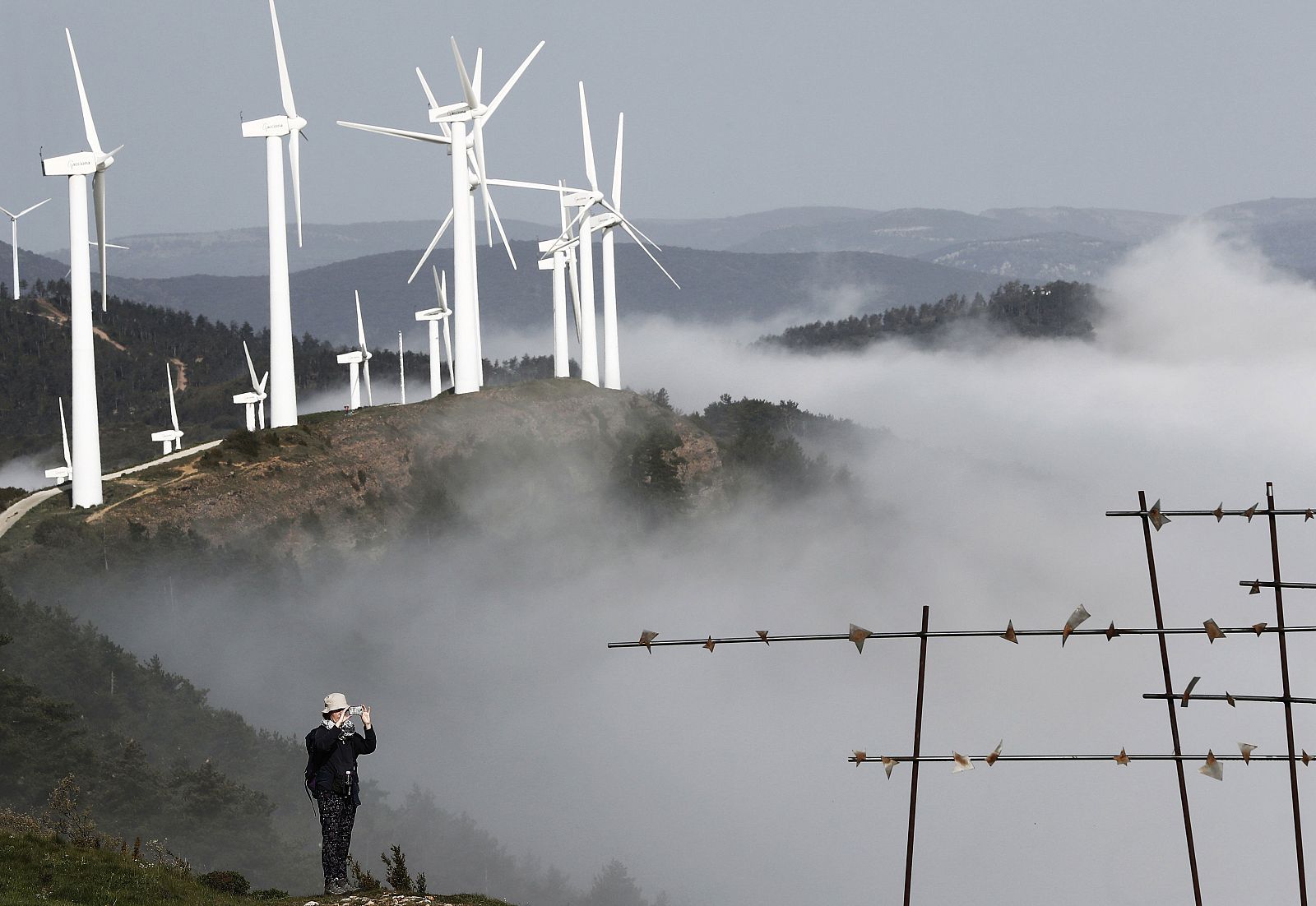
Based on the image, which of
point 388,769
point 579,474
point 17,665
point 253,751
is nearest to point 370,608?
point 388,769

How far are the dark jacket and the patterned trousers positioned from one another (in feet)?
0.83

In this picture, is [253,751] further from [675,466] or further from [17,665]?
[675,466]

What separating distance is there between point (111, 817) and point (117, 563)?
32.4m

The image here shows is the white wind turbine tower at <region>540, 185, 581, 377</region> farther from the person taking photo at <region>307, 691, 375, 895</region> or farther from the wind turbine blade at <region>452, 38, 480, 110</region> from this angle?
the person taking photo at <region>307, 691, 375, 895</region>

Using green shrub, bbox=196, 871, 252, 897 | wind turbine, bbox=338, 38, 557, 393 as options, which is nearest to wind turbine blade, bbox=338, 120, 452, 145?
wind turbine, bbox=338, 38, 557, 393

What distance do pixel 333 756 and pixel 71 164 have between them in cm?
7270

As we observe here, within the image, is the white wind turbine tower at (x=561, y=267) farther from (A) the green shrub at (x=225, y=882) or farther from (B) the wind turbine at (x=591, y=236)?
(A) the green shrub at (x=225, y=882)

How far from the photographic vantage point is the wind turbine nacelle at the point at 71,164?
8481cm

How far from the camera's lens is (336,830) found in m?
22.8

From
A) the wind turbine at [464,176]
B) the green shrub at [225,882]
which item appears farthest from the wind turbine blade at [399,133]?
the green shrub at [225,882]

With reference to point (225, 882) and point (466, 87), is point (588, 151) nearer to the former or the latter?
point (466, 87)

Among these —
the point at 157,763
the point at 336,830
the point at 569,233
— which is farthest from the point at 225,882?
the point at 569,233

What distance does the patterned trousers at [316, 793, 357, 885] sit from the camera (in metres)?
22.5

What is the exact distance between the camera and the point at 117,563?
88375mm
